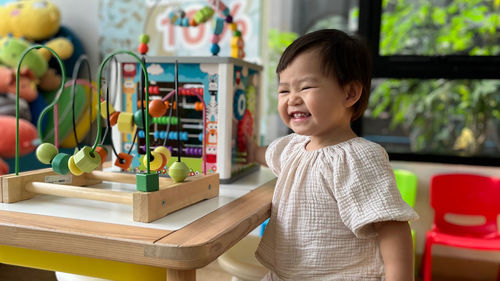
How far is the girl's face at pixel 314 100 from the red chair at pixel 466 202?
129 centimetres

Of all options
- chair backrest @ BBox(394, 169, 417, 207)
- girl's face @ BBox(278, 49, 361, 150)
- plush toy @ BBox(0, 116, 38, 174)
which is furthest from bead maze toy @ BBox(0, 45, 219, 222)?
chair backrest @ BBox(394, 169, 417, 207)

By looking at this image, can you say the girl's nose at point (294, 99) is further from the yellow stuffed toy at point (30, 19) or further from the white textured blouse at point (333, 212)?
the yellow stuffed toy at point (30, 19)

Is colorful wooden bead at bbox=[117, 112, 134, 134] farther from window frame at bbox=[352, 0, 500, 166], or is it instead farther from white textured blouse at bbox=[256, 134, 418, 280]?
window frame at bbox=[352, 0, 500, 166]

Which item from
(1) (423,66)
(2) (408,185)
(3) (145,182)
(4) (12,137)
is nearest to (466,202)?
(2) (408,185)

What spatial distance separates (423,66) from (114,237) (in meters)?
1.86

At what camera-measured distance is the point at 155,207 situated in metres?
0.71

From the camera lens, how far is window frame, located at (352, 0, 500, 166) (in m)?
2.06

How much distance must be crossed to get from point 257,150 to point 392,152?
1197mm

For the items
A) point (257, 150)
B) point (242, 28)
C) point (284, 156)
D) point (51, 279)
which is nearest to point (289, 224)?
point (284, 156)

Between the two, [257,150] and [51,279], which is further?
[51,279]

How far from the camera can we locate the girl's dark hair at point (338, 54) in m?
0.84

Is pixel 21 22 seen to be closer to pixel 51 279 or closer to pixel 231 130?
pixel 51 279

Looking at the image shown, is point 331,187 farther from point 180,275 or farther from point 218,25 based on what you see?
point 218,25

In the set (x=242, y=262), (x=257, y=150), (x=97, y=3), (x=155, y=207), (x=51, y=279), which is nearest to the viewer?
(x=155, y=207)
